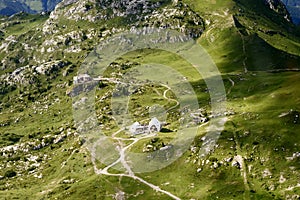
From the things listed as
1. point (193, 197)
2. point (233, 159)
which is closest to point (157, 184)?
point (193, 197)

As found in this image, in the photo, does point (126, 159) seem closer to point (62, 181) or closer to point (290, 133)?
point (62, 181)

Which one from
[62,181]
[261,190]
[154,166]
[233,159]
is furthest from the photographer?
[62,181]

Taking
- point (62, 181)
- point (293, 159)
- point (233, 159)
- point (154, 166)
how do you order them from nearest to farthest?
1. point (293, 159)
2. point (233, 159)
3. point (154, 166)
4. point (62, 181)

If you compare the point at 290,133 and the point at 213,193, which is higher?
the point at 290,133

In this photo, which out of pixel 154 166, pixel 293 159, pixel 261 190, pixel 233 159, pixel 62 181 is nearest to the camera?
pixel 261 190

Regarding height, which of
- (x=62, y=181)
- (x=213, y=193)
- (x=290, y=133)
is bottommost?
(x=62, y=181)

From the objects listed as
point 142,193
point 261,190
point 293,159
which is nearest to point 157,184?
point 142,193

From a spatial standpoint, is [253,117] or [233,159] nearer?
[233,159]

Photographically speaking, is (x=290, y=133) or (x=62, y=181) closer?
(x=290, y=133)

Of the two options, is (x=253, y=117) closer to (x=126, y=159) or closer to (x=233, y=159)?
(x=233, y=159)
